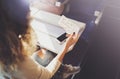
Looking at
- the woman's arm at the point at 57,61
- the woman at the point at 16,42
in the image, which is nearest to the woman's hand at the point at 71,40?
the woman's arm at the point at 57,61

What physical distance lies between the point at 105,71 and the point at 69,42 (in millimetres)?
258

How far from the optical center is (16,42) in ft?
2.56

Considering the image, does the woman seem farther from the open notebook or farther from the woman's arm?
the open notebook

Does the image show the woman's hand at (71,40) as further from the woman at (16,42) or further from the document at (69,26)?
the woman at (16,42)

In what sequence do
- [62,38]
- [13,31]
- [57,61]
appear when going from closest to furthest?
[13,31], [57,61], [62,38]

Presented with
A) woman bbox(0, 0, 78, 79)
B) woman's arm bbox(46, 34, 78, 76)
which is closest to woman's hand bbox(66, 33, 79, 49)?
woman's arm bbox(46, 34, 78, 76)

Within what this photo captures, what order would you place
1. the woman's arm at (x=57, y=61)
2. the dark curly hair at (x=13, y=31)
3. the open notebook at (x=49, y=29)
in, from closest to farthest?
the dark curly hair at (x=13, y=31) → the woman's arm at (x=57, y=61) → the open notebook at (x=49, y=29)

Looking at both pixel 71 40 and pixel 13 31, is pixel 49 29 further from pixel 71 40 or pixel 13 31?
pixel 13 31

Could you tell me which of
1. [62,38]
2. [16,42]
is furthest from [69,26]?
[16,42]

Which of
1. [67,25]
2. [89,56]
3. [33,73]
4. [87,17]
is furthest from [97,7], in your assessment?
[33,73]

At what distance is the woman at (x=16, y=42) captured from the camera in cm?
70

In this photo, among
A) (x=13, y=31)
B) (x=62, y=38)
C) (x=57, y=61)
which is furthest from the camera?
(x=62, y=38)

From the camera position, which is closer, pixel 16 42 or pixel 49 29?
pixel 16 42

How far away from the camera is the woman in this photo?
70 cm
